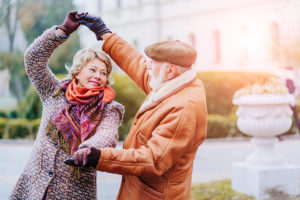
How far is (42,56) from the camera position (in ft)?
9.68

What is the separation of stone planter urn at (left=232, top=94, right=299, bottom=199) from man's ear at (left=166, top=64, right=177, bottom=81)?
395 centimetres

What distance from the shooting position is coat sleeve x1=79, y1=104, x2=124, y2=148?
8.77 ft

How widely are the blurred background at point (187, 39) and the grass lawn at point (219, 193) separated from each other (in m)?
5.55

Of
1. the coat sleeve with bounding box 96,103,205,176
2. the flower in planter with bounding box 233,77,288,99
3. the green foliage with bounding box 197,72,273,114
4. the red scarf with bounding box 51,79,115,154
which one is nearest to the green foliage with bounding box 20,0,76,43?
the green foliage with bounding box 197,72,273,114

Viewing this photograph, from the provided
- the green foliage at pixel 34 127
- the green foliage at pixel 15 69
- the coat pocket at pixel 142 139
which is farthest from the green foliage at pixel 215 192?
the green foliage at pixel 15 69

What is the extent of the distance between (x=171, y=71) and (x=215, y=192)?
173 inches

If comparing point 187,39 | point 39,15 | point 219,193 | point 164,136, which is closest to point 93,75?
point 164,136

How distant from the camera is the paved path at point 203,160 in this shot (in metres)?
7.42

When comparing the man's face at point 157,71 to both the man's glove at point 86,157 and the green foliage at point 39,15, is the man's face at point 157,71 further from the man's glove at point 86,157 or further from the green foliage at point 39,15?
the green foliage at point 39,15

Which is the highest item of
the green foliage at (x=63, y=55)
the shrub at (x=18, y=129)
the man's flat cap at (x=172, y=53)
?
the man's flat cap at (x=172, y=53)

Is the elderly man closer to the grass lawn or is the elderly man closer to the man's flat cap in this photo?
the man's flat cap

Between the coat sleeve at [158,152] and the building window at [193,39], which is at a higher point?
the coat sleeve at [158,152]

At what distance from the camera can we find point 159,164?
247 cm

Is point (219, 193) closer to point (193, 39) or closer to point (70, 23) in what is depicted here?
point (70, 23)
